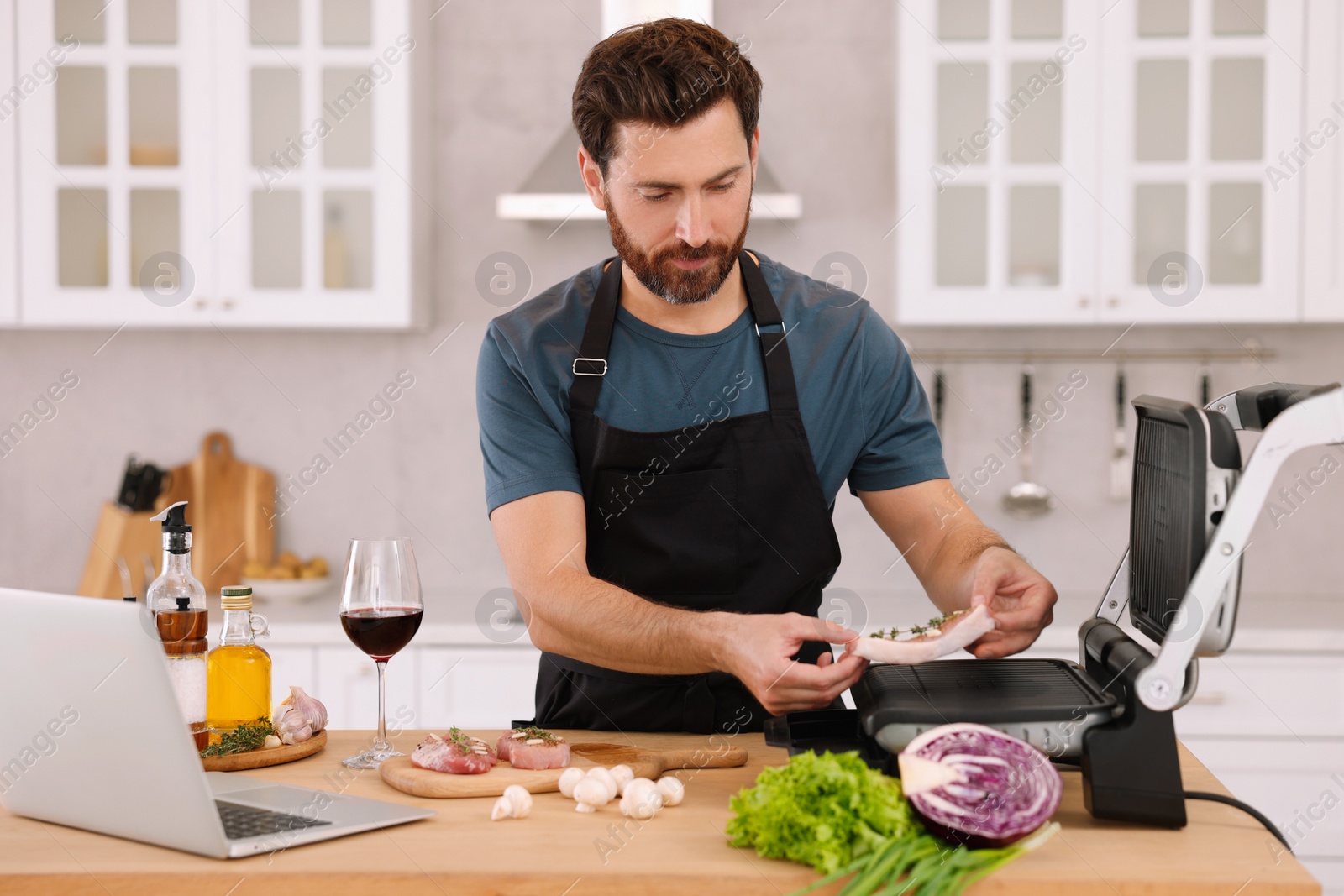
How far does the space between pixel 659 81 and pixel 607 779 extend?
41.2 inches

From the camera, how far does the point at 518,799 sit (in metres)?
1.22

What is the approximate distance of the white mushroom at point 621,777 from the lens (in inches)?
49.9

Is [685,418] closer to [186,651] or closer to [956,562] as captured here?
[956,562]

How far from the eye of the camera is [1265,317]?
307cm

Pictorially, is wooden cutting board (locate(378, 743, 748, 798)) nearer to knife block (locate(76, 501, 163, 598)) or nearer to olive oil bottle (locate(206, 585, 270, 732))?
olive oil bottle (locate(206, 585, 270, 732))

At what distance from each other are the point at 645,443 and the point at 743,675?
0.55 m

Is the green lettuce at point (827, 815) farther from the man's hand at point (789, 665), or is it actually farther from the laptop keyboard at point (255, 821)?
the laptop keyboard at point (255, 821)

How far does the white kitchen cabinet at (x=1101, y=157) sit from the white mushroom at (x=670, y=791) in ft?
6.92

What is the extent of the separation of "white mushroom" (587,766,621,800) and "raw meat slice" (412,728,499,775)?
0.14 meters

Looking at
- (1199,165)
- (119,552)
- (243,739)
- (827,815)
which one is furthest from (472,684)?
(1199,165)

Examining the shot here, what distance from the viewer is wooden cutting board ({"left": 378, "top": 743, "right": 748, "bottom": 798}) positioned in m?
1.29

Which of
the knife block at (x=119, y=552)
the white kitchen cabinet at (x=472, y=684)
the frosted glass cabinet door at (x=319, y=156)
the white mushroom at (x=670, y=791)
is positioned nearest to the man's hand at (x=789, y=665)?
the white mushroom at (x=670, y=791)

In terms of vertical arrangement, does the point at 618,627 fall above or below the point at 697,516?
below

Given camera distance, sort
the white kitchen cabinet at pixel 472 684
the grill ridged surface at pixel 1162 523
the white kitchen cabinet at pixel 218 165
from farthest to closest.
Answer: the white kitchen cabinet at pixel 218 165, the white kitchen cabinet at pixel 472 684, the grill ridged surface at pixel 1162 523
